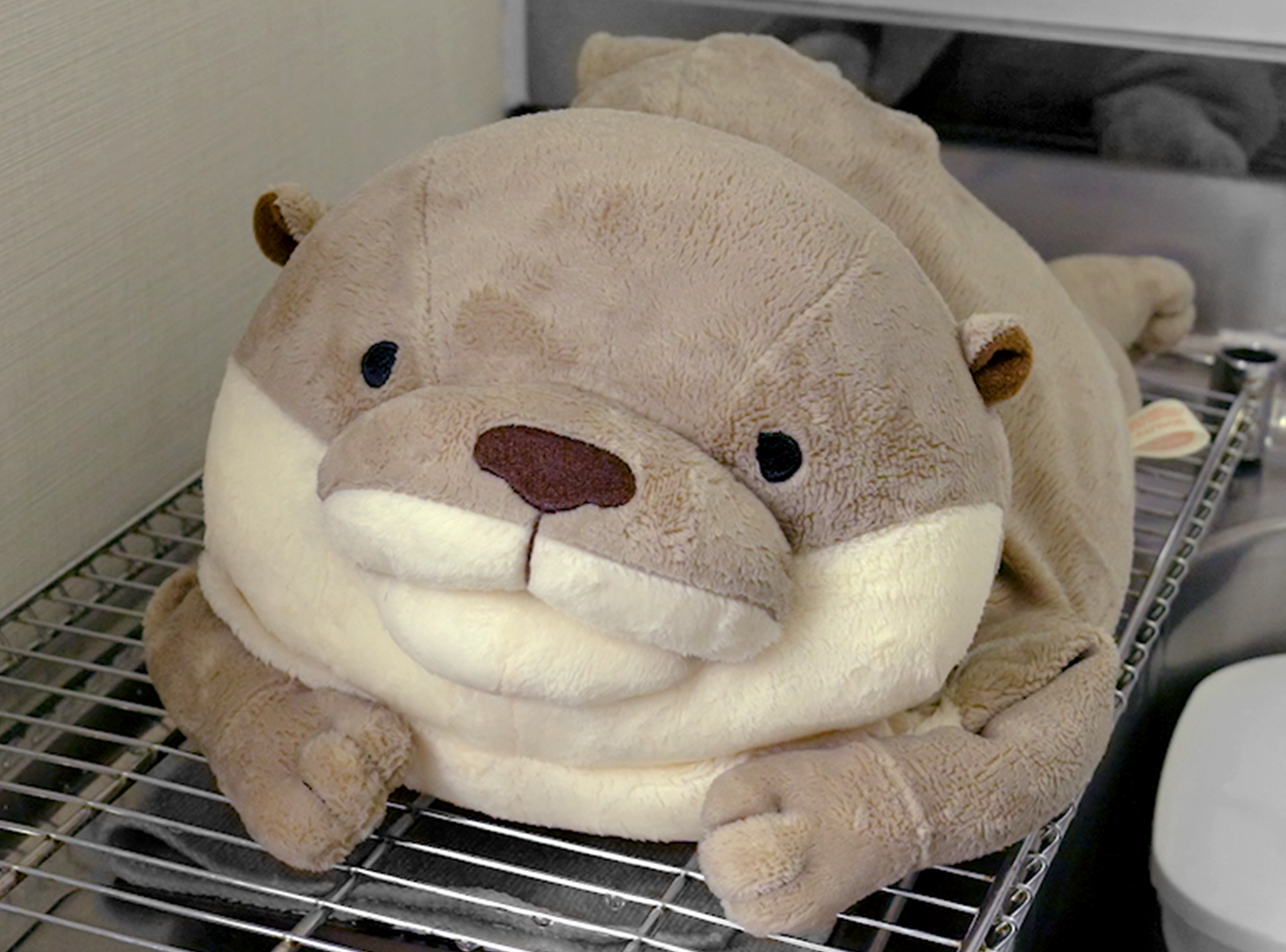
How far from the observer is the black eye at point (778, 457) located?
25.8 inches

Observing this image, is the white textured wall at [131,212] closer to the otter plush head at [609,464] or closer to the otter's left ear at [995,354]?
the otter plush head at [609,464]

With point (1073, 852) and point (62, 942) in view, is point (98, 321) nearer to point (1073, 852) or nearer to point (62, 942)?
point (62, 942)

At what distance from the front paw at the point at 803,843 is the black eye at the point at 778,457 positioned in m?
0.12

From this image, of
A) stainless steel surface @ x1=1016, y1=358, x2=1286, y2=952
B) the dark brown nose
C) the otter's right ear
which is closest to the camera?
the dark brown nose

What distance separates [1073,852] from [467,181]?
56 cm

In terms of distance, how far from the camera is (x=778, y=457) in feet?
2.16

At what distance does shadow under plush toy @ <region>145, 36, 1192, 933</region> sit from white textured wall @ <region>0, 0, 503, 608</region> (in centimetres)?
16

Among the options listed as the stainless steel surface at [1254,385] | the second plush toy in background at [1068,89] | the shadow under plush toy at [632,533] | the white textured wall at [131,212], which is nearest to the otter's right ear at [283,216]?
the shadow under plush toy at [632,533]

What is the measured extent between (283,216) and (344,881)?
0.30 metres

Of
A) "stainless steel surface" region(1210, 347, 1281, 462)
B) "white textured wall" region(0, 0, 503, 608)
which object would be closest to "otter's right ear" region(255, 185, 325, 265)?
"white textured wall" region(0, 0, 503, 608)

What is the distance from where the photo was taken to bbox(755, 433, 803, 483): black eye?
66 centimetres

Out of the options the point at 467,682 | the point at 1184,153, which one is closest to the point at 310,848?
the point at 467,682

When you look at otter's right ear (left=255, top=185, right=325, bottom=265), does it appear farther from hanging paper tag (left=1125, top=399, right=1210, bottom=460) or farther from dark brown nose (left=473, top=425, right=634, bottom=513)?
hanging paper tag (left=1125, top=399, right=1210, bottom=460)

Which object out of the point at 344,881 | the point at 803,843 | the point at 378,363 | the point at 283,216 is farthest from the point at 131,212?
the point at 803,843
